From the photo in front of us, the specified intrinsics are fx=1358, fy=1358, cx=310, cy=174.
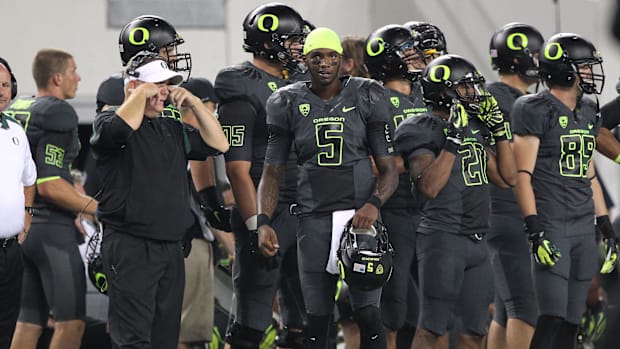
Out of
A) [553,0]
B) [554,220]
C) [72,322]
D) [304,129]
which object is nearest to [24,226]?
[72,322]

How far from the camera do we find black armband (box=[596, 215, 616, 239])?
7.36m

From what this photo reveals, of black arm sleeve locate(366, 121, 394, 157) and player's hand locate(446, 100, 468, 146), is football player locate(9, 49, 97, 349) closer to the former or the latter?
black arm sleeve locate(366, 121, 394, 157)

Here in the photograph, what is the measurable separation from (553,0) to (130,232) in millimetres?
6470

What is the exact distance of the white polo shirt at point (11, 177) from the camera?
20.0 ft

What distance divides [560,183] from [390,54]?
1120 millimetres

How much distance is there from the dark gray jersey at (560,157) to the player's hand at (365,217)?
A: 4.42 feet

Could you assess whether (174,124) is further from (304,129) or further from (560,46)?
(560,46)

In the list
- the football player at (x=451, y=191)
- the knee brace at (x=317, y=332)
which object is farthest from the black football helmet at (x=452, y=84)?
the knee brace at (x=317, y=332)

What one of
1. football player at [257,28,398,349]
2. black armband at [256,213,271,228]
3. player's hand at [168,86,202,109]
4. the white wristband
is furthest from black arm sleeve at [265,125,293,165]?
player's hand at [168,86,202,109]

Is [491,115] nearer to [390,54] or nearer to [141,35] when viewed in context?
[390,54]

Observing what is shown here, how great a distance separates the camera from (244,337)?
667 centimetres

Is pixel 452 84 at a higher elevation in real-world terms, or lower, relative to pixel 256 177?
higher

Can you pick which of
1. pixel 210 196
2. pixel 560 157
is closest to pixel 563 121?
pixel 560 157

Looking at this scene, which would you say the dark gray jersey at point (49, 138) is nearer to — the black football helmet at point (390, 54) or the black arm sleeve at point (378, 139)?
the black football helmet at point (390, 54)
